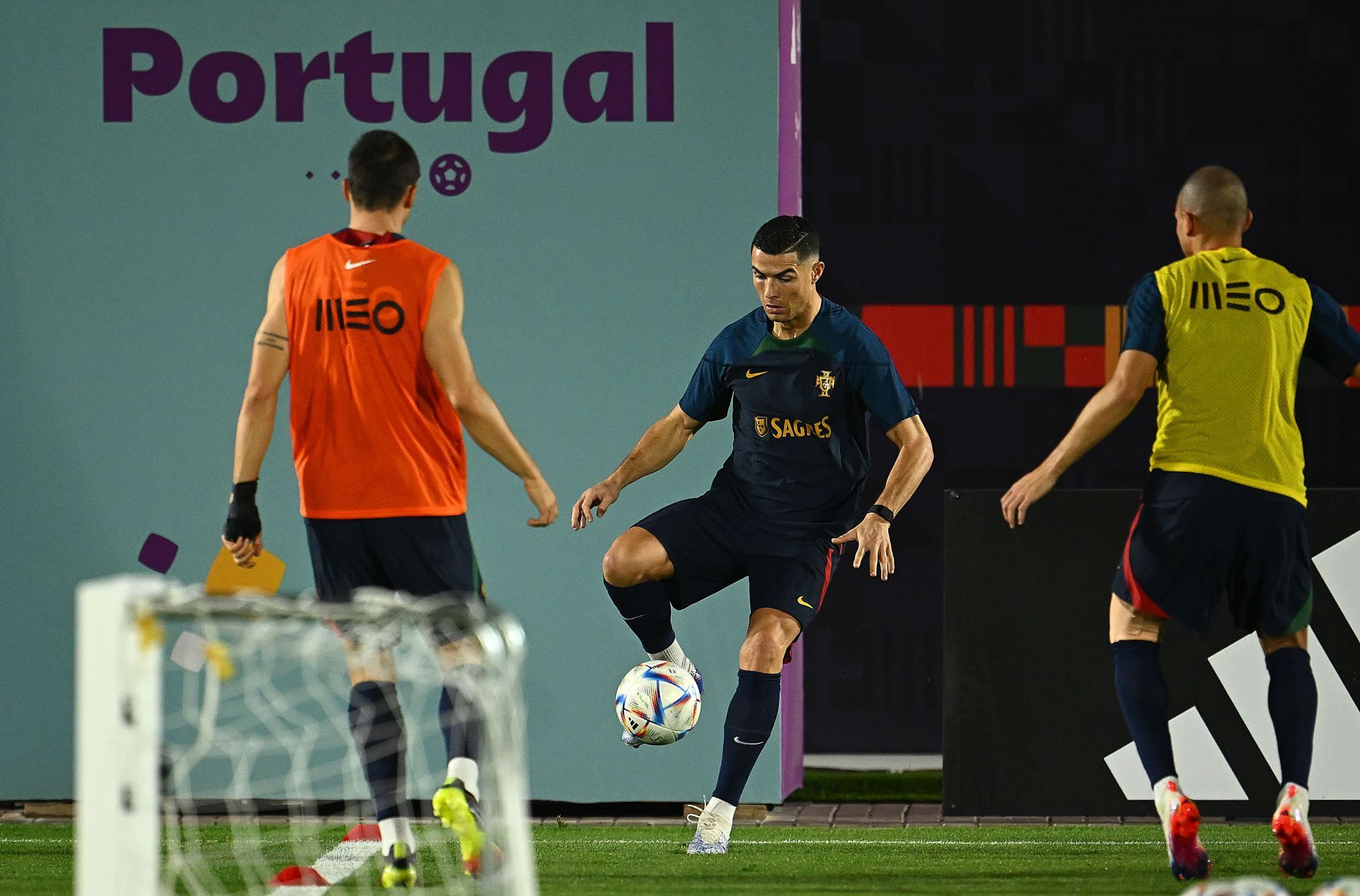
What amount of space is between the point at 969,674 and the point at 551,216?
224 cm

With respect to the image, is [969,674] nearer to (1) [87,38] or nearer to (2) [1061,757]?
(2) [1061,757]

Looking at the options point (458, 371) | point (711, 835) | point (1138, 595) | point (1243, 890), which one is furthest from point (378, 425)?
point (1243, 890)

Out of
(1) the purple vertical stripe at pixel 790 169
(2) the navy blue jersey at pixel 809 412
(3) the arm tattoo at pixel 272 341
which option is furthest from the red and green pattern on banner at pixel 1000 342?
(3) the arm tattoo at pixel 272 341

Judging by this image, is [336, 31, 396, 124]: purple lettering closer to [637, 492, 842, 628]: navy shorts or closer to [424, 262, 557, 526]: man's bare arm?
[637, 492, 842, 628]: navy shorts

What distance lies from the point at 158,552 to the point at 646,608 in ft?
6.83

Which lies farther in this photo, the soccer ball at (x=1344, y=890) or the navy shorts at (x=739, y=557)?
the navy shorts at (x=739, y=557)

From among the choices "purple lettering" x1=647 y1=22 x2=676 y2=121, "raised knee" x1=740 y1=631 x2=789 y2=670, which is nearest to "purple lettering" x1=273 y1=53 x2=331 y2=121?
"purple lettering" x1=647 y1=22 x2=676 y2=121

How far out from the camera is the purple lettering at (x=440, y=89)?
19.7ft

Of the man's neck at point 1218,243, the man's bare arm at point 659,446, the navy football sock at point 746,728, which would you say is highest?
the man's neck at point 1218,243

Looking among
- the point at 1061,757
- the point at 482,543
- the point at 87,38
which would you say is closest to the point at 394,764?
the point at 482,543

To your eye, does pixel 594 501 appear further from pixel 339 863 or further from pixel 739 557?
pixel 339 863

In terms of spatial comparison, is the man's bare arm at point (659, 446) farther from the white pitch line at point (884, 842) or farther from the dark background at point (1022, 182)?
the dark background at point (1022, 182)

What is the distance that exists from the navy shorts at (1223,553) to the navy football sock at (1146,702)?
0.15 m

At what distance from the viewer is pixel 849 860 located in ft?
15.8
